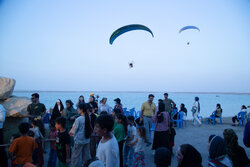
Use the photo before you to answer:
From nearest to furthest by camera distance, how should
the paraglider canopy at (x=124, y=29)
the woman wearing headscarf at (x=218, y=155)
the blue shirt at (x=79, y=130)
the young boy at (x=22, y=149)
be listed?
the woman wearing headscarf at (x=218, y=155) → the young boy at (x=22, y=149) → the blue shirt at (x=79, y=130) → the paraglider canopy at (x=124, y=29)

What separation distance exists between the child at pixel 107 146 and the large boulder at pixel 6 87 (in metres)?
5.03

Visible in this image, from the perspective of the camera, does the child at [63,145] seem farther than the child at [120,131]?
No

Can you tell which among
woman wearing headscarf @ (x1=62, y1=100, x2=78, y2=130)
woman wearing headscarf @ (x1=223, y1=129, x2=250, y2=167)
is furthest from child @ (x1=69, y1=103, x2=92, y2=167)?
woman wearing headscarf @ (x1=223, y1=129, x2=250, y2=167)

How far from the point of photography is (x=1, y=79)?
602 centimetres

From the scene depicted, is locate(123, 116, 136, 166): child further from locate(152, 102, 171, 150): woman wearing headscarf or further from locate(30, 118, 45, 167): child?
locate(30, 118, 45, 167): child

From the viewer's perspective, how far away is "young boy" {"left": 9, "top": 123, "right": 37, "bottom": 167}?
3.32 metres

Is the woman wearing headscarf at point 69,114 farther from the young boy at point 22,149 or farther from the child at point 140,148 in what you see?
the child at point 140,148

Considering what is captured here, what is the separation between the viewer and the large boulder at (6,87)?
5917 mm

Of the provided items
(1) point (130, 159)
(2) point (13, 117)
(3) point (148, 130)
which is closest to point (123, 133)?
(1) point (130, 159)

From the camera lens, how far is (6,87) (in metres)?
6.05

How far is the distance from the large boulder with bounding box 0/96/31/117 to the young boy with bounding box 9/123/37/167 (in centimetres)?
264

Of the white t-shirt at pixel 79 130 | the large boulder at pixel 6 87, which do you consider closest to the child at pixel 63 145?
the white t-shirt at pixel 79 130

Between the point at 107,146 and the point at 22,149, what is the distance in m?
2.05

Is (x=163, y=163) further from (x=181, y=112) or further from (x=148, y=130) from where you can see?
(x=181, y=112)
